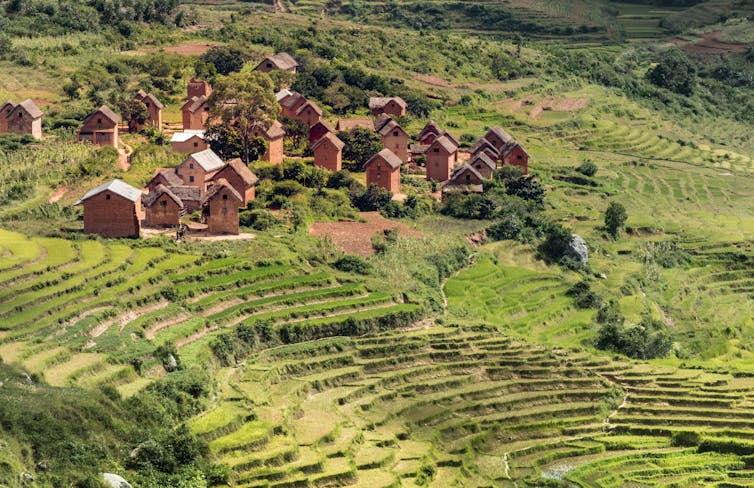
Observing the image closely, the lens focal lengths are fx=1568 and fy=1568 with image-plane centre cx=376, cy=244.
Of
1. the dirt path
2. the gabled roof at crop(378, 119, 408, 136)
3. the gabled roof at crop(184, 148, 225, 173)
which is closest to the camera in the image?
the dirt path

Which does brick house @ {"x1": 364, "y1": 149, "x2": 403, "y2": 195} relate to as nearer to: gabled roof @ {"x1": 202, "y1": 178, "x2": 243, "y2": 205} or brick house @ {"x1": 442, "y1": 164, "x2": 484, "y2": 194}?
brick house @ {"x1": 442, "y1": 164, "x2": 484, "y2": 194}

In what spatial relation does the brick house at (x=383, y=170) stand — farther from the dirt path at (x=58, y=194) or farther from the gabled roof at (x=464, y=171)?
the dirt path at (x=58, y=194)

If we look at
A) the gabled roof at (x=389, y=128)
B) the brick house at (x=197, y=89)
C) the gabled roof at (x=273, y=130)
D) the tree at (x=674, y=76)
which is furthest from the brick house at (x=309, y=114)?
the tree at (x=674, y=76)

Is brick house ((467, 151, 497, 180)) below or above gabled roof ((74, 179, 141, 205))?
below

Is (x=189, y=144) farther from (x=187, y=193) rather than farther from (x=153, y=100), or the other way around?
(x=187, y=193)

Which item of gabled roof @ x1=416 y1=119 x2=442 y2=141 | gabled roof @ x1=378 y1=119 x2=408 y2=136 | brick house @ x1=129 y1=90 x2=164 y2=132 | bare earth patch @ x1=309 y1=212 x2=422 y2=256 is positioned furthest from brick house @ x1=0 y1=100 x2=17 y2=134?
gabled roof @ x1=416 y1=119 x2=442 y2=141

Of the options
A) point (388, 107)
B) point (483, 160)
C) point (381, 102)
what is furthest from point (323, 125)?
point (381, 102)
